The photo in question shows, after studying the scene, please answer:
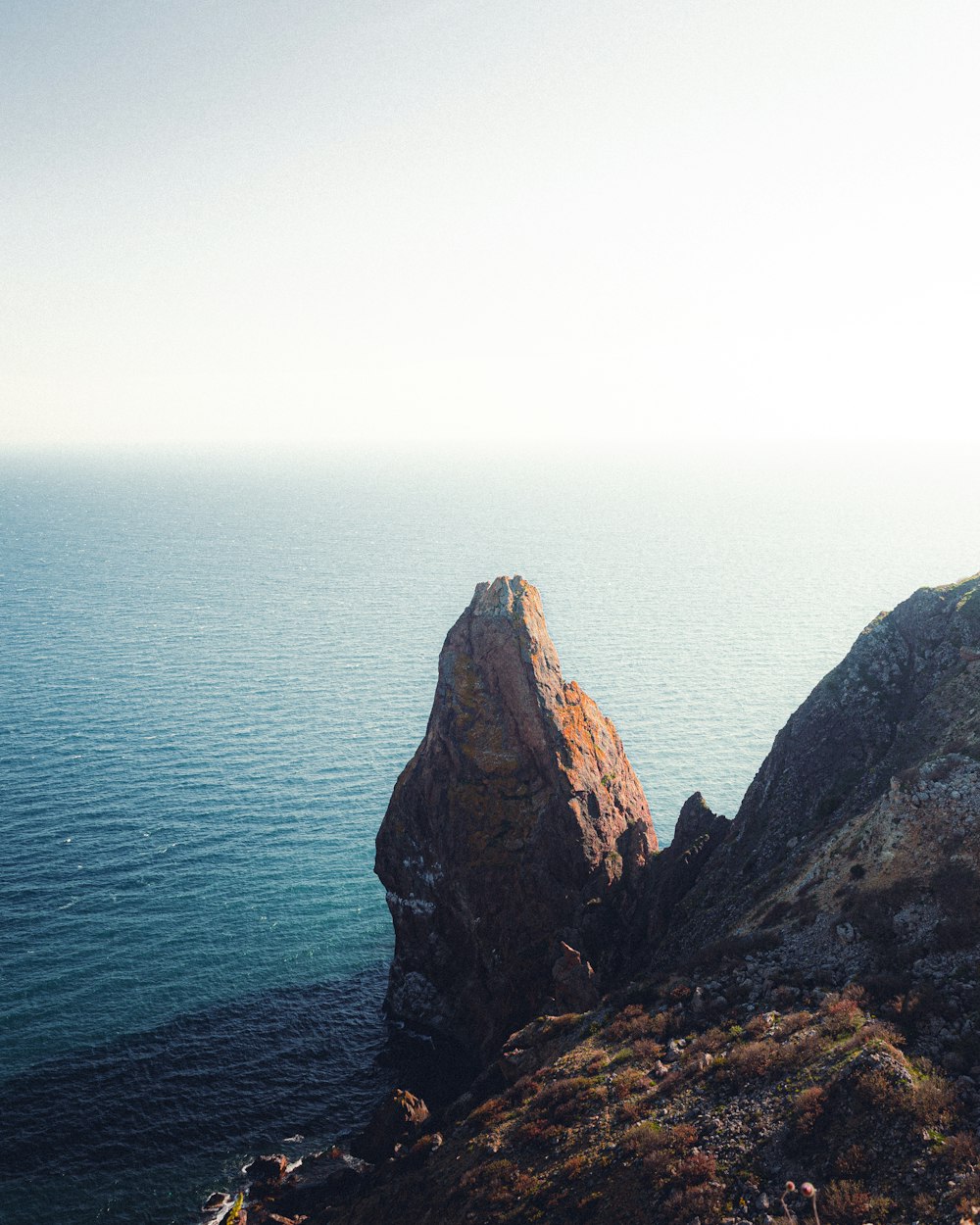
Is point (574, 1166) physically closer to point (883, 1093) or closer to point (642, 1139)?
point (642, 1139)

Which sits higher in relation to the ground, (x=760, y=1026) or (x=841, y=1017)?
(x=841, y=1017)

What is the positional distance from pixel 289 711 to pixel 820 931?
90.3 metres

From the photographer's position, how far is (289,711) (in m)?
116

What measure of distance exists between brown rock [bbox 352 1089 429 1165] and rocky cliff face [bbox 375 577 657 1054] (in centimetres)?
747

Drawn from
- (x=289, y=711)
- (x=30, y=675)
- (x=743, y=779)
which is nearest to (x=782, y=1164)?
(x=743, y=779)

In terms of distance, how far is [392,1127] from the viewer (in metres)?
46.9

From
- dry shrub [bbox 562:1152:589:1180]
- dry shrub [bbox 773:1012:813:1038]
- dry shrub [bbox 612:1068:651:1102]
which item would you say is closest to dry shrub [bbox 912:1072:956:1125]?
dry shrub [bbox 773:1012:813:1038]

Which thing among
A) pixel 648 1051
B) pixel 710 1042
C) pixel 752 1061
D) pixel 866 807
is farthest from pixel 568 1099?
pixel 866 807

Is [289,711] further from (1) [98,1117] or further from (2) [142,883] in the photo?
(1) [98,1117]

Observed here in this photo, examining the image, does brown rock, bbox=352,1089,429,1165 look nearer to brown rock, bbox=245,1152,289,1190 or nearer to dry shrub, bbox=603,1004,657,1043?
brown rock, bbox=245,1152,289,1190

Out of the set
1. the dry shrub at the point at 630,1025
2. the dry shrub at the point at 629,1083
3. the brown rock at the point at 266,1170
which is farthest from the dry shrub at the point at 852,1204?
the brown rock at the point at 266,1170

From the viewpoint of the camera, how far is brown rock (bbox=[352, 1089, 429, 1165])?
46.1 m

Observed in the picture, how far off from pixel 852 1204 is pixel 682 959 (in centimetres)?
1888

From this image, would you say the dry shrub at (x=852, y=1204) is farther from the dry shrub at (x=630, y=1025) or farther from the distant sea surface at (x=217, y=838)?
the distant sea surface at (x=217, y=838)
